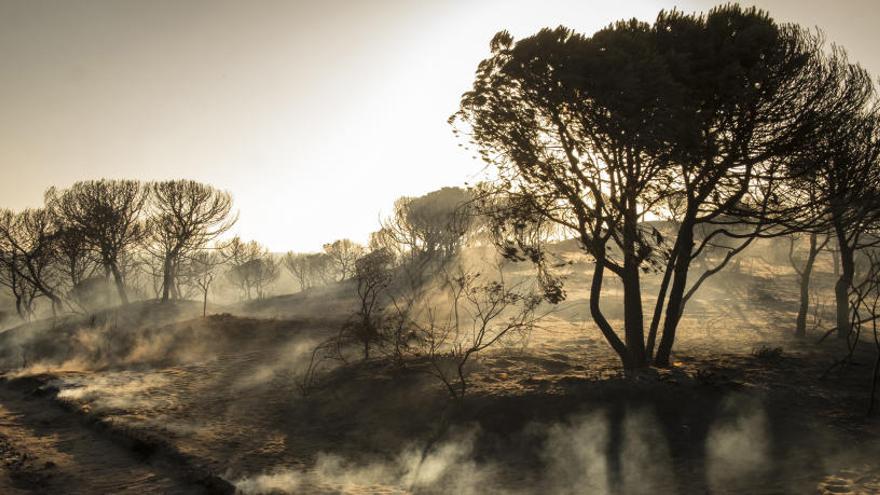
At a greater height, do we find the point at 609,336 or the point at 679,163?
the point at 679,163

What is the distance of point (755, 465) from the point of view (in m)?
7.96

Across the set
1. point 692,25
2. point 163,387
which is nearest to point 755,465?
point 692,25

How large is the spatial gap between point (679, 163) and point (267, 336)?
17.3m

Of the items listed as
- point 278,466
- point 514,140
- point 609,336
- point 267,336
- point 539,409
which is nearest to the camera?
point 278,466

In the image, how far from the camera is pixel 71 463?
32.4ft

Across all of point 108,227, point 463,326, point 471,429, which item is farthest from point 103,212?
point 471,429

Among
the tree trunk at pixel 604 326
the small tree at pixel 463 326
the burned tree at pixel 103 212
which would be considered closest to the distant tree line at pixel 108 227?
the burned tree at pixel 103 212

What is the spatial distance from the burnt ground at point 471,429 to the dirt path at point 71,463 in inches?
1.8

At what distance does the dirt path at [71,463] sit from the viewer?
28.8 ft

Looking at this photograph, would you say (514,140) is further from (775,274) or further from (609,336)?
(775,274)

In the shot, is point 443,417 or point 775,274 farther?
point 775,274

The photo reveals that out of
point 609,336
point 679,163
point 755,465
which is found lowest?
point 755,465

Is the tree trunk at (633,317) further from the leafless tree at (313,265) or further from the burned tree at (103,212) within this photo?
the leafless tree at (313,265)

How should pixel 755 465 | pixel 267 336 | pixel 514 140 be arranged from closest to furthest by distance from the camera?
pixel 755 465 < pixel 514 140 < pixel 267 336
